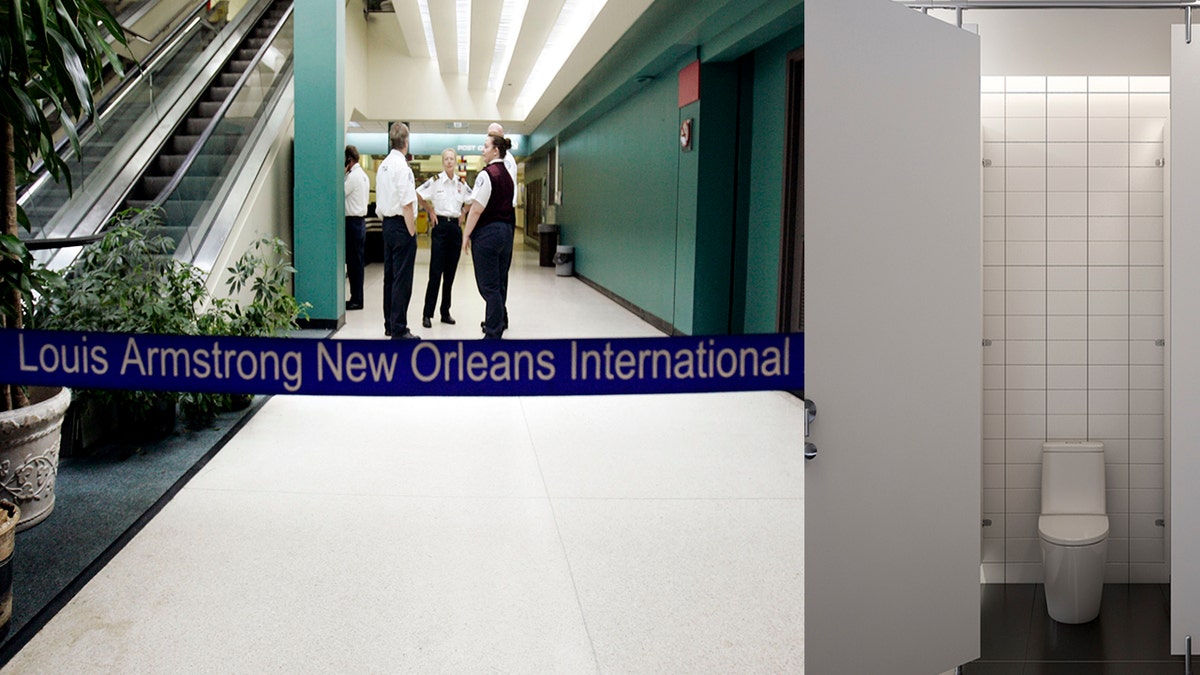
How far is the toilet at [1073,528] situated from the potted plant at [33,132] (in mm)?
3165

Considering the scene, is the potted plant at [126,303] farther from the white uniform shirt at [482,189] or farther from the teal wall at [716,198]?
the teal wall at [716,198]

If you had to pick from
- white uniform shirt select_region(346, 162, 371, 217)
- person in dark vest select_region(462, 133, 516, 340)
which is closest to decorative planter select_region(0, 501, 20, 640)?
person in dark vest select_region(462, 133, 516, 340)

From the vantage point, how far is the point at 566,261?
16359 millimetres

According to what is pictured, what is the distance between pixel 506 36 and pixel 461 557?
1083cm

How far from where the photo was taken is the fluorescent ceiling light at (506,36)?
10695 millimetres

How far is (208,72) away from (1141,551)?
8.31 metres

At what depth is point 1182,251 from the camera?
2.72m

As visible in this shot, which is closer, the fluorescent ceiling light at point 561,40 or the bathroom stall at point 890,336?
the bathroom stall at point 890,336

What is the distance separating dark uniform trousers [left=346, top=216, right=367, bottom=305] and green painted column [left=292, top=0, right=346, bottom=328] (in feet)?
5.02

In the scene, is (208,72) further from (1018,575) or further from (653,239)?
(1018,575)

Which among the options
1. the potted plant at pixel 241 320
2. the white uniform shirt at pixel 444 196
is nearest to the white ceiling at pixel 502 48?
the white uniform shirt at pixel 444 196

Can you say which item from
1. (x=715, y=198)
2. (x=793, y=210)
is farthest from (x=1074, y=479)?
(x=715, y=198)

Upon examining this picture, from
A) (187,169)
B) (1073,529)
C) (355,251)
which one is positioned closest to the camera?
(1073,529)

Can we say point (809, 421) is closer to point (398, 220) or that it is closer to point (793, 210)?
point (793, 210)
